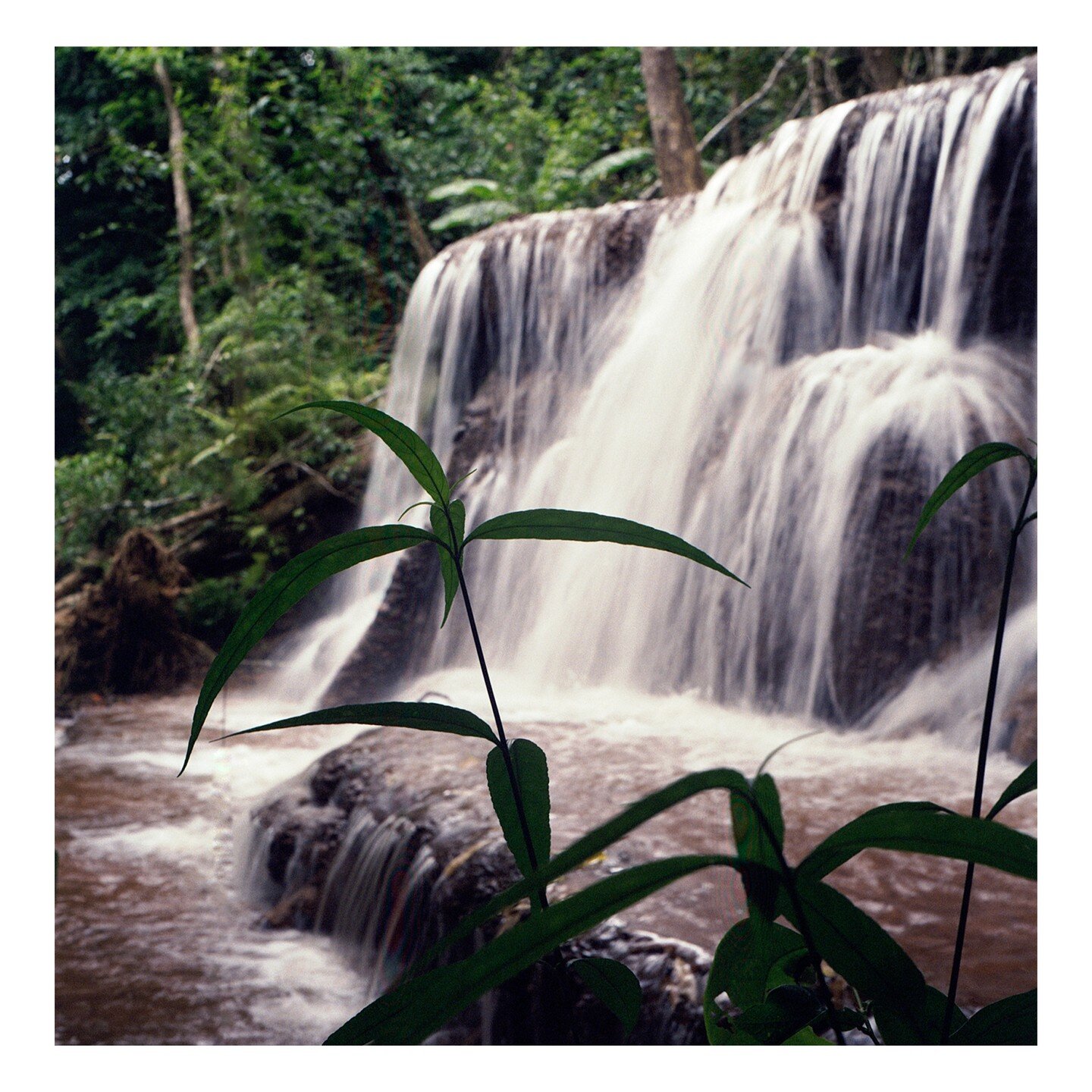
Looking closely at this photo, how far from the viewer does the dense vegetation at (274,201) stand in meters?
2.38

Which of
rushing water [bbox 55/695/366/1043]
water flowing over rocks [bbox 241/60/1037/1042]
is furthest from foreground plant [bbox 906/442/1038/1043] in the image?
rushing water [bbox 55/695/366/1043]

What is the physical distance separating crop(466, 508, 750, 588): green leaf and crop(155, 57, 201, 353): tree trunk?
2.56m

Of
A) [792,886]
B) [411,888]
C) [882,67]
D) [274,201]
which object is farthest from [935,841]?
[274,201]

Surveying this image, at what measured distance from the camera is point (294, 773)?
2.21 metres

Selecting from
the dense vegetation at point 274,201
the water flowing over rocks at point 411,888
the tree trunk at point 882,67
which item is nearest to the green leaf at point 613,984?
the water flowing over rocks at point 411,888

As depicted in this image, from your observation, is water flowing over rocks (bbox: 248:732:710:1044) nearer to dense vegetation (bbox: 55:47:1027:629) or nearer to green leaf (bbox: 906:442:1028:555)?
dense vegetation (bbox: 55:47:1027:629)

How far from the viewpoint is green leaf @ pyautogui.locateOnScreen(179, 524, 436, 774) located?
0.24 meters

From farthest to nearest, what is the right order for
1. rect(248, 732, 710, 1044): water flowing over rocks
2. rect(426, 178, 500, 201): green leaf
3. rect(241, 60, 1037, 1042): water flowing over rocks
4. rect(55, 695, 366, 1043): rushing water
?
1. rect(426, 178, 500, 201): green leaf
2. rect(241, 60, 1037, 1042): water flowing over rocks
3. rect(55, 695, 366, 1043): rushing water
4. rect(248, 732, 710, 1044): water flowing over rocks

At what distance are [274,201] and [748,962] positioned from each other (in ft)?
8.95

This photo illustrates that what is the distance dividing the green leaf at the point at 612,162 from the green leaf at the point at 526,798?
2651mm

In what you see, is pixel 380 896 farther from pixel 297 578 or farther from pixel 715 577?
pixel 297 578

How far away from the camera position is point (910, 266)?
237cm
